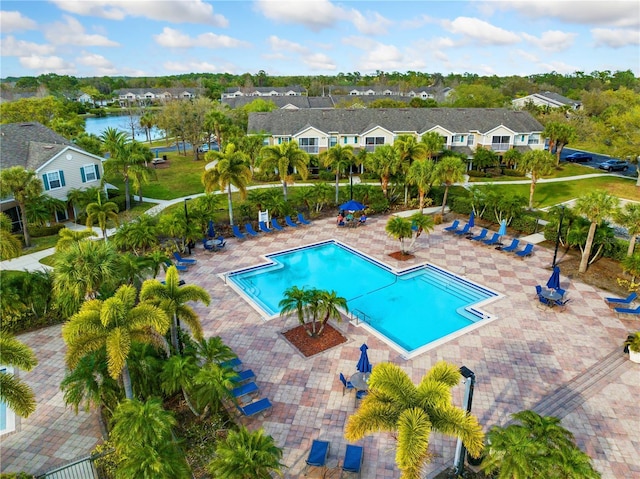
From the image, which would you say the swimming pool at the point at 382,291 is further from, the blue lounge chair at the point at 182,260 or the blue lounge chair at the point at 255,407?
the blue lounge chair at the point at 255,407

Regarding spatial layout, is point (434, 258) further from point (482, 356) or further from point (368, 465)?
point (368, 465)

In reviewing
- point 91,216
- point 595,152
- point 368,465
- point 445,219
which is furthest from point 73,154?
point 595,152

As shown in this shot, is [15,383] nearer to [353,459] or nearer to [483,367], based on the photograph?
[353,459]

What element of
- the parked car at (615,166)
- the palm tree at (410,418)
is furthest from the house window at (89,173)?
the parked car at (615,166)

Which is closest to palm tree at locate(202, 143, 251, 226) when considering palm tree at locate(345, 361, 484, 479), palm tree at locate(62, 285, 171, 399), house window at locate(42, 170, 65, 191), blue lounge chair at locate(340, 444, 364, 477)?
house window at locate(42, 170, 65, 191)

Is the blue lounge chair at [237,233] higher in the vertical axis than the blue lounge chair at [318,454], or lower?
higher

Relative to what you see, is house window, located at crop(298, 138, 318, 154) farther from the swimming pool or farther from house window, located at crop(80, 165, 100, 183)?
the swimming pool
